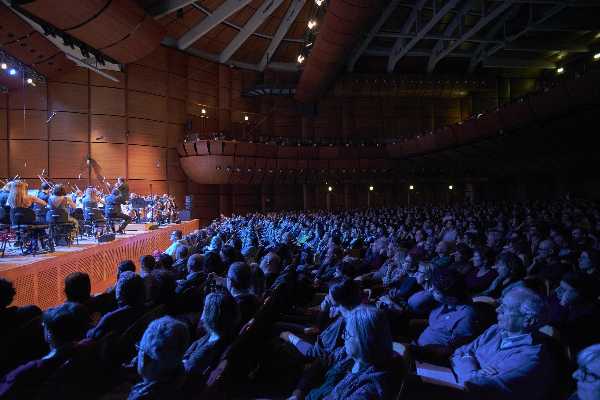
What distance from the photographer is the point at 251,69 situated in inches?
910

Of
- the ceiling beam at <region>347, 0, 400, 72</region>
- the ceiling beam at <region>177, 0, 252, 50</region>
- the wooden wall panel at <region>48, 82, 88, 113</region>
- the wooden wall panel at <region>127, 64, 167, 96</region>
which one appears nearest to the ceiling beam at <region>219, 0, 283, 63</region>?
the ceiling beam at <region>177, 0, 252, 50</region>

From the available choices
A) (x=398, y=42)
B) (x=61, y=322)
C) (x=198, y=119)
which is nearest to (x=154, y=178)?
(x=198, y=119)

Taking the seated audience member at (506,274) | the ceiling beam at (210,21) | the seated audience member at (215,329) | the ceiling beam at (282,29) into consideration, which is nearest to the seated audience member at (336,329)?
the seated audience member at (215,329)

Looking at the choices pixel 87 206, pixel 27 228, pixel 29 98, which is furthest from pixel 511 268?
pixel 29 98

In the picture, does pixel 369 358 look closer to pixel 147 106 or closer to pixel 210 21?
pixel 210 21

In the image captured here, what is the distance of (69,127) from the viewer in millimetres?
16906

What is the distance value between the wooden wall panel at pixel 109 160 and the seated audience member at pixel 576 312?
17.9 metres

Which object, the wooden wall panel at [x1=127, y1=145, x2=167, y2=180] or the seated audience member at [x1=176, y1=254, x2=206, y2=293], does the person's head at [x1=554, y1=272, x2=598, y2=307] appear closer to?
the seated audience member at [x1=176, y1=254, x2=206, y2=293]

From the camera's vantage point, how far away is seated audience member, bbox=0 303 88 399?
1.91 m

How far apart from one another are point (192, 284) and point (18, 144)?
16.2 m

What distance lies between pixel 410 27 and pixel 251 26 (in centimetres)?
783

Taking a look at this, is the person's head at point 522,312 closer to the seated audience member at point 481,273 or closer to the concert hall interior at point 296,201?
the concert hall interior at point 296,201

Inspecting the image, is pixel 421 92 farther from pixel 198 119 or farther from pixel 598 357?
pixel 598 357

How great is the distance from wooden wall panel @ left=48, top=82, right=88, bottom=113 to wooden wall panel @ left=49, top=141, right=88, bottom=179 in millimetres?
1461
